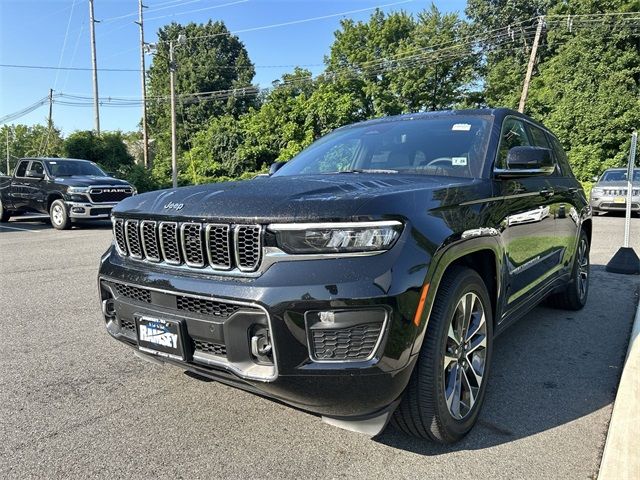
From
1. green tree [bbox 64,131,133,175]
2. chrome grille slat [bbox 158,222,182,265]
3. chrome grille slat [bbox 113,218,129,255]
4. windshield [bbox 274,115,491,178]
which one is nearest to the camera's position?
chrome grille slat [bbox 158,222,182,265]

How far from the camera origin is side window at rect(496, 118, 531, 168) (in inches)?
128

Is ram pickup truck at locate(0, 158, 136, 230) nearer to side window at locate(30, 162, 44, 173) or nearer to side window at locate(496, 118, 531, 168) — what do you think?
side window at locate(30, 162, 44, 173)

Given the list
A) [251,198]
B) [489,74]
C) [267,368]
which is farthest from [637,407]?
[489,74]

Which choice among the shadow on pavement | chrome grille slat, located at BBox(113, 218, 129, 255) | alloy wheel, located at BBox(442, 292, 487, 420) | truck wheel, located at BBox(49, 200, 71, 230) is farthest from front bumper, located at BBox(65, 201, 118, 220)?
alloy wheel, located at BBox(442, 292, 487, 420)

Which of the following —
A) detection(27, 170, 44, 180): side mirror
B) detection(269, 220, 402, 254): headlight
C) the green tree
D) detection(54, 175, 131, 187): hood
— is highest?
the green tree

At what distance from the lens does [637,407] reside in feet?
8.84

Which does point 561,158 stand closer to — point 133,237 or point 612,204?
point 133,237

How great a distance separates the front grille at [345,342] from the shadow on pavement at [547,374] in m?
0.75

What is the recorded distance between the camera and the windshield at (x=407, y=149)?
10.4ft

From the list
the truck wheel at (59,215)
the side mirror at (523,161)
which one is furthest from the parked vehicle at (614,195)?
the truck wheel at (59,215)

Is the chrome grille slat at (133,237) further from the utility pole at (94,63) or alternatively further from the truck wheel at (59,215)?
the utility pole at (94,63)

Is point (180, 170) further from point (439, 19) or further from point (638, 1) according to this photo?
point (638, 1)

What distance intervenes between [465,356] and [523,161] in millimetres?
1258

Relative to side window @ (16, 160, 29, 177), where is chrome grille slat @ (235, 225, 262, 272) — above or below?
below
